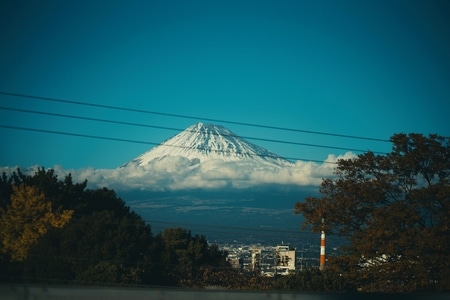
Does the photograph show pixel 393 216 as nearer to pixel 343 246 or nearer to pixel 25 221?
pixel 343 246

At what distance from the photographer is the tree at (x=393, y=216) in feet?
107

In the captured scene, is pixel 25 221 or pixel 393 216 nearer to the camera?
pixel 393 216

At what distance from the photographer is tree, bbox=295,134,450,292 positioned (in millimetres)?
32562

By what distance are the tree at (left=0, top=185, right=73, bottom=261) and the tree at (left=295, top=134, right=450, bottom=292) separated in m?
21.6

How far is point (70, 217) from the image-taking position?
165 ft

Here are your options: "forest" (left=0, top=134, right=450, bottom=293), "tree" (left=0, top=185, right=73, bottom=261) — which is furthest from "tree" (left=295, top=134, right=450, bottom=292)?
"tree" (left=0, top=185, right=73, bottom=261)

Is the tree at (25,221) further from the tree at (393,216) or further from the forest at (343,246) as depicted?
the tree at (393,216)

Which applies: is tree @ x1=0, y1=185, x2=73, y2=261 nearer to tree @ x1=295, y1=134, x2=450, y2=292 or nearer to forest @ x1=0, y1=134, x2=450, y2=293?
forest @ x1=0, y1=134, x2=450, y2=293

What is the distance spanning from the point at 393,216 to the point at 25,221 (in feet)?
96.3

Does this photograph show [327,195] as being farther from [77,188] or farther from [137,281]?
[77,188]

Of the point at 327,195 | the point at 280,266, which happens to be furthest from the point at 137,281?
the point at 280,266

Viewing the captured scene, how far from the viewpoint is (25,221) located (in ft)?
165

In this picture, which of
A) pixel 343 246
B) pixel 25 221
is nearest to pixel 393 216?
pixel 343 246

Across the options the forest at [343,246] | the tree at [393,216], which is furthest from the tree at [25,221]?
the tree at [393,216]
